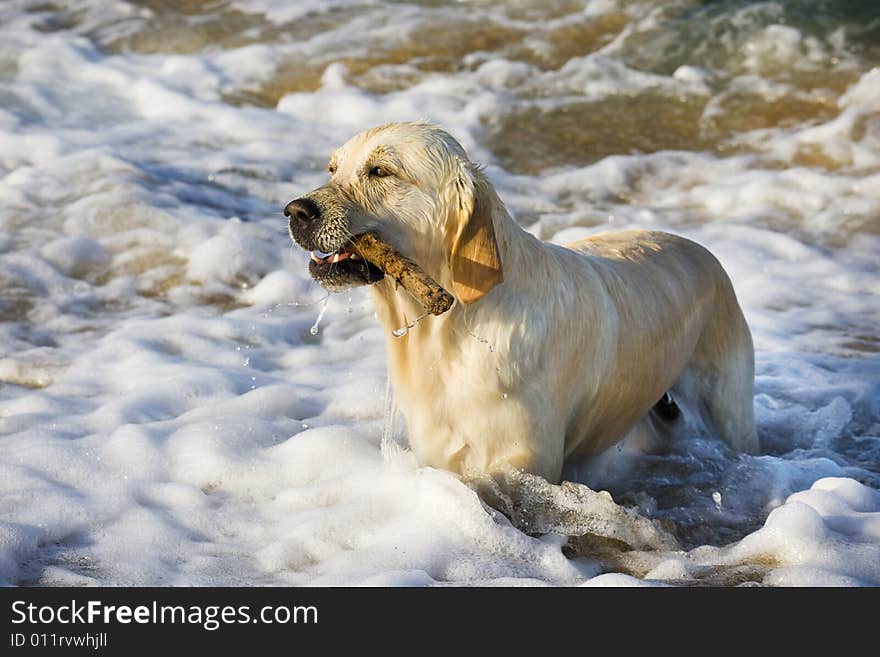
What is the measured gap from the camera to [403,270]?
441 centimetres

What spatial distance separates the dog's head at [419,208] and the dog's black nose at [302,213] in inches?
1.7

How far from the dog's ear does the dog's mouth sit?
0.31 m

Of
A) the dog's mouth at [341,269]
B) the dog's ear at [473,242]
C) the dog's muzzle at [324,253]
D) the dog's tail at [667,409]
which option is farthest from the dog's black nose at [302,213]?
Result: the dog's tail at [667,409]

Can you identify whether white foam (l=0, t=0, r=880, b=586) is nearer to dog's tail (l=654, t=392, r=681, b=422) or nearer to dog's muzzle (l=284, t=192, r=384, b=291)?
dog's tail (l=654, t=392, r=681, b=422)

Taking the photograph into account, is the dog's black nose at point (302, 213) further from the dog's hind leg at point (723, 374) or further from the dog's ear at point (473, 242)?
the dog's hind leg at point (723, 374)

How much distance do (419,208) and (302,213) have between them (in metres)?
0.44

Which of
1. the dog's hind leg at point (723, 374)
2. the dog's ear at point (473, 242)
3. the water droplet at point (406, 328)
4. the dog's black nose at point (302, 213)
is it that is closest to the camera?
the dog's black nose at point (302, 213)

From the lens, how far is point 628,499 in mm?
5316

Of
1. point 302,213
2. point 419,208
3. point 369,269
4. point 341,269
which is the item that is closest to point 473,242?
point 419,208

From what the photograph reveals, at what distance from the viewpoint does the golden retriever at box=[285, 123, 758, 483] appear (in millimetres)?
4477

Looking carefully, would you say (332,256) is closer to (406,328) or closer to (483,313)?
(406,328)

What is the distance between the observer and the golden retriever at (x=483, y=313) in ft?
14.7

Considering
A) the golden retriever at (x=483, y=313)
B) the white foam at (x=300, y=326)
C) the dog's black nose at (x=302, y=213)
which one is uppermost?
the dog's black nose at (x=302, y=213)
